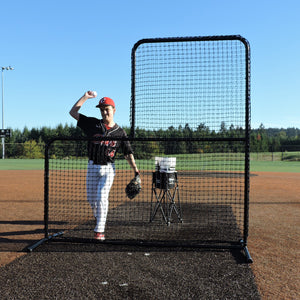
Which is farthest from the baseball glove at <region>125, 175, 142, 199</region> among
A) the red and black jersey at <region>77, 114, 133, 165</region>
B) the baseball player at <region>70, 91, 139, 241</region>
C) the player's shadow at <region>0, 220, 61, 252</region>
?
the player's shadow at <region>0, 220, 61, 252</region>

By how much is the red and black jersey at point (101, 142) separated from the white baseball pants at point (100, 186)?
143 mm

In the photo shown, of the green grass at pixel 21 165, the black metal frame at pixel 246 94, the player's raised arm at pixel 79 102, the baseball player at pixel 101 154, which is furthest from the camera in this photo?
the green grass at pixel 21 165

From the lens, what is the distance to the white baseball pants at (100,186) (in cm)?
532

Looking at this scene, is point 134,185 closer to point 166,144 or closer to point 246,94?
point 246,94

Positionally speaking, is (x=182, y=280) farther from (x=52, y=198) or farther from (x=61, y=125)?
(x=61, y=125)

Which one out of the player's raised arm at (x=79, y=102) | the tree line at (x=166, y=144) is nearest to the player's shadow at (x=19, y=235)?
the tree line at (x=166, y=144)

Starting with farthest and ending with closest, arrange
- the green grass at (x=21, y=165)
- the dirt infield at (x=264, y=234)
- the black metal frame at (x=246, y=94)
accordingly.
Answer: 1. the green grass at (x=21, y=165)
2. the black metal frame at (x=246, y=94)
3. the dirt infield at (x=264, y=234)

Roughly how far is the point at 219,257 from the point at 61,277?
2.09 m

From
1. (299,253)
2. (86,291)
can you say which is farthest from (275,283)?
(86,291)

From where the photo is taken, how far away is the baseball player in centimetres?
535

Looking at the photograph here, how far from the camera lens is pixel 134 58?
618 centimetres

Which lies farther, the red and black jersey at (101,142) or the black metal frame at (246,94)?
the red and black jersey at (101,142)

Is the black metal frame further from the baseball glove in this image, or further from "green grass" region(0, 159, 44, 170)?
"green grass" region(0, 159, 44, 170)

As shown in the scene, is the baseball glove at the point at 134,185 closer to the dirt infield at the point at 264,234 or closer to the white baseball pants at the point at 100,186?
the white baseball pants at the point at 100,186
